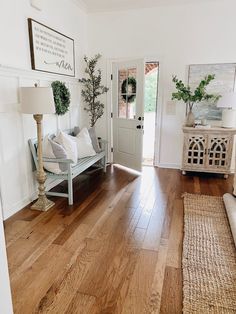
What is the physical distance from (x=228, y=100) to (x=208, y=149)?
32.7 inches

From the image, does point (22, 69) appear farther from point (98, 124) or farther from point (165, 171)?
point (165, 171)

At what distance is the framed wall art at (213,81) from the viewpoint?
4004mm

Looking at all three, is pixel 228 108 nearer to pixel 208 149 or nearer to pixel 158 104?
pixel 208 149

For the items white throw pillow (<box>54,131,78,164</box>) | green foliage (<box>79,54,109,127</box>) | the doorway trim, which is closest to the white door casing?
the doorway trim

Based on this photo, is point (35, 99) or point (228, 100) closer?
point (35, 99)

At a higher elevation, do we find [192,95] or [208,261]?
[192,95]

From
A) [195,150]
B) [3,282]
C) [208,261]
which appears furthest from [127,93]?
[3,282]

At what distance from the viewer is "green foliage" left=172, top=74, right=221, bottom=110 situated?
3.82m

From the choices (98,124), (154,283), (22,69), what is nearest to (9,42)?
(22,69)

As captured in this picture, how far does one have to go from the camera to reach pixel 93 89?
14.8ft

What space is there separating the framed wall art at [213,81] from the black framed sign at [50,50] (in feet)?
6.85

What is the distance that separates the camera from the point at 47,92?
8.53 feet

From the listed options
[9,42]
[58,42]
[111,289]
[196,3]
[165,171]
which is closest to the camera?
[111,289]

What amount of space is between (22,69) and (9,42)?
0.30 meters
